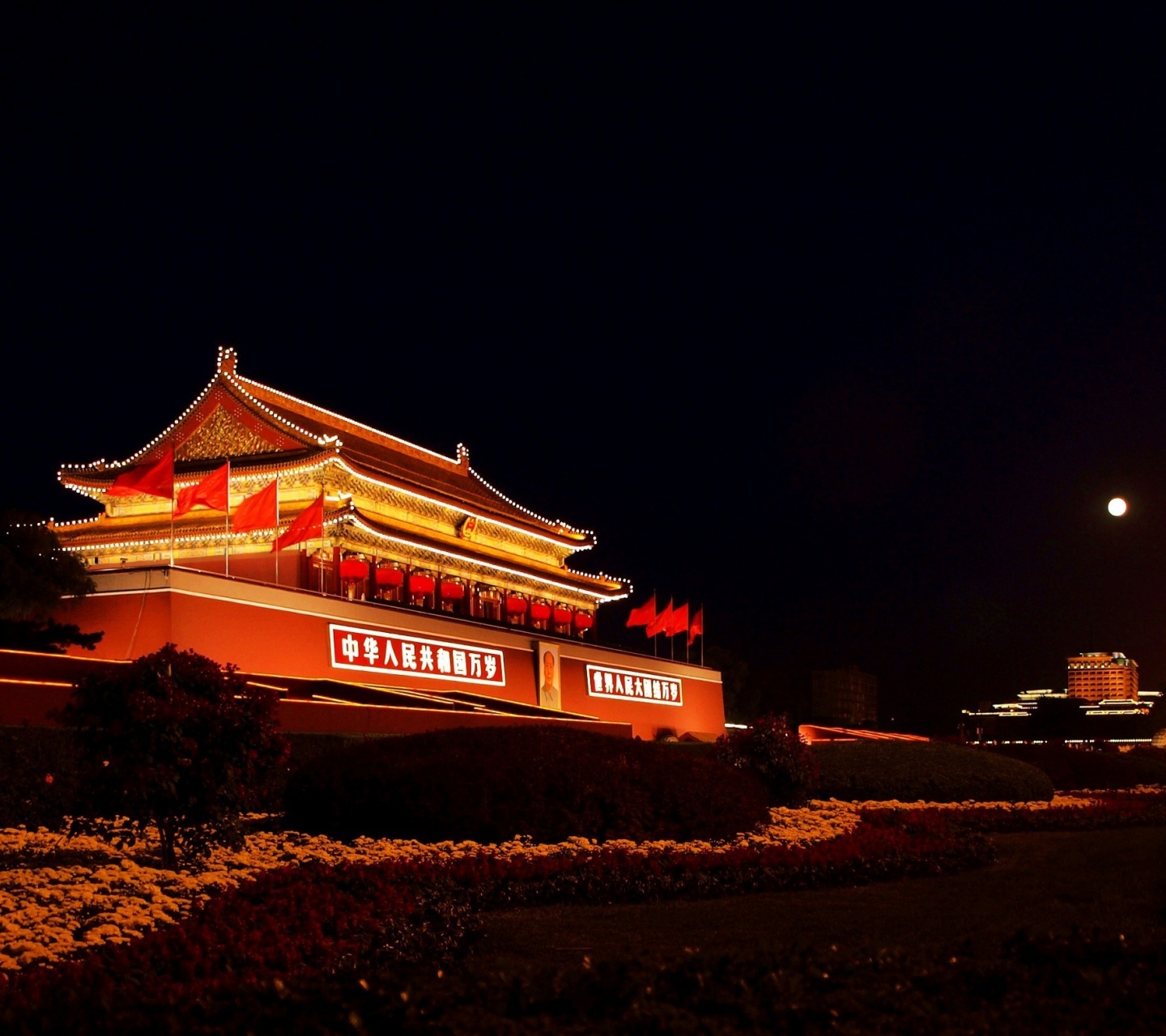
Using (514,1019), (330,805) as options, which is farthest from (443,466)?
(514,1019)

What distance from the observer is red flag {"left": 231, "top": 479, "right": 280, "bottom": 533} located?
24.9 meters

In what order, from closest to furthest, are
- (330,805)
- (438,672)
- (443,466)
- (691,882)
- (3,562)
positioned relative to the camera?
(691,882), (330,805), (3,562), (438,672), (443,466)

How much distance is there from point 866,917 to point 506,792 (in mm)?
3880

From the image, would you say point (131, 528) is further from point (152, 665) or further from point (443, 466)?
point (152, 665)

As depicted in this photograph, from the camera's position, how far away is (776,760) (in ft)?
50.1

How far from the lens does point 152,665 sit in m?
9.77

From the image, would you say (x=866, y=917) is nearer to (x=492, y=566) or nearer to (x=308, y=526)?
(x=308, y=526)

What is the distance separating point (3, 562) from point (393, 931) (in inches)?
630

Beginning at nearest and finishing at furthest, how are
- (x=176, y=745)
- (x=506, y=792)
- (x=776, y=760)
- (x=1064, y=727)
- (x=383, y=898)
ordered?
1. (x=383, y=898)
2. (x=176, y=745)
3. (x=506, y=792)
4. (x=776, y=760)
5. (x=1064, y=727)

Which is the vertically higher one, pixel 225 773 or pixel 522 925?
pixel 225 773

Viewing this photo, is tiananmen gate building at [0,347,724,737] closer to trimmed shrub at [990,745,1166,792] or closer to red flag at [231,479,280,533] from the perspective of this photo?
red flag at [231,479,280,533]

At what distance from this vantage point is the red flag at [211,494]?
23.8 m

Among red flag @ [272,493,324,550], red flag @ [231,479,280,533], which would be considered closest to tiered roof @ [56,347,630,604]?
red flag @ [272,493,324,550]

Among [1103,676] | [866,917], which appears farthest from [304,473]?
[1103,676]
